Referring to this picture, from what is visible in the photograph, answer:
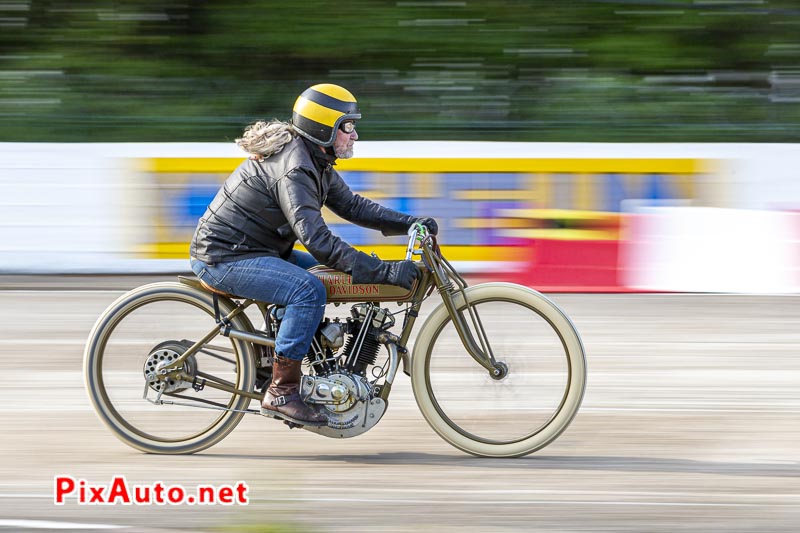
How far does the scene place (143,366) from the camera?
5809 millimetres

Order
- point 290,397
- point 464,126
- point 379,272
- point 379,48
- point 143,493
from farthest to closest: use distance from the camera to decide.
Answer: point 379,48 → point 464,126 → point 290,397 → point 379,272 → point 143,493

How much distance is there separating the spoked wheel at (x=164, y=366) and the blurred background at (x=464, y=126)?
5.84m

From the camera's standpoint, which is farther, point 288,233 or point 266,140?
point 288,233

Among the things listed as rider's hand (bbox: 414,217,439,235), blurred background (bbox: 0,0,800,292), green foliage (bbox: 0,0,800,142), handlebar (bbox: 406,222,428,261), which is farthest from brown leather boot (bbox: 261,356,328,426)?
green foliage (bbox: 0,0,800,142)

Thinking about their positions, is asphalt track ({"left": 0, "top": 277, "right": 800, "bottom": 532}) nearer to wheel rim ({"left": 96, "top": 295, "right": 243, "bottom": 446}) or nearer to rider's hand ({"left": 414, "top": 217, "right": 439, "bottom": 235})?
wheel rim ({"left": 96, "top": 295, "right": 243, "bottom": 446})

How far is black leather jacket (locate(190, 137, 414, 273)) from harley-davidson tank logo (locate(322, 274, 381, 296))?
0.37 ft

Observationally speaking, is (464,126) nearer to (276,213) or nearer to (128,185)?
(128,185)

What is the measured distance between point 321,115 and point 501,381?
1547 millimetres

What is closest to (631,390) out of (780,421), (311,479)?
(780,421)

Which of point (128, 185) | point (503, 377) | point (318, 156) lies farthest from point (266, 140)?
point (128, 185)

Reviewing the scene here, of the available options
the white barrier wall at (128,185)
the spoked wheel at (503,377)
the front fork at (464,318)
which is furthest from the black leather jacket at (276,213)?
the white barrier wall at (128,185)

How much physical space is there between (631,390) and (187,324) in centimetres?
295

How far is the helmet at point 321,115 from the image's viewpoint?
550 cm

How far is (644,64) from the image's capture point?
57.6 feet
